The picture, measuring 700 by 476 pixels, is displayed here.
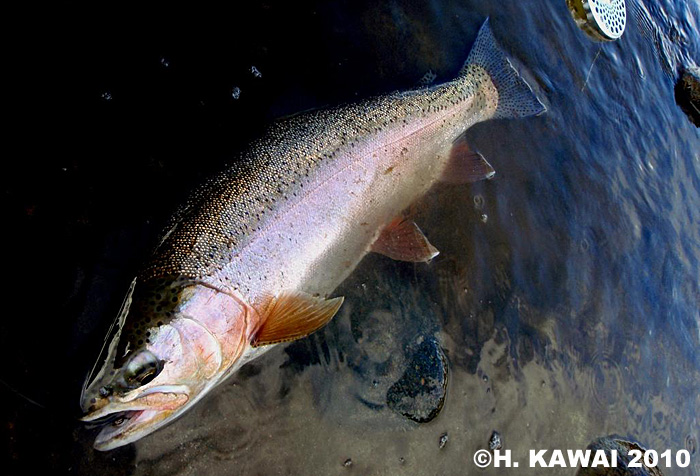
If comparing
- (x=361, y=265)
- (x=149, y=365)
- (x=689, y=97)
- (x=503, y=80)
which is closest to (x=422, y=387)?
(x=361, y=265)

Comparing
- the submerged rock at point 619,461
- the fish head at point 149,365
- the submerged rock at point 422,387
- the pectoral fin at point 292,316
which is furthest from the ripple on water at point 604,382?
the fish head at point 149,365

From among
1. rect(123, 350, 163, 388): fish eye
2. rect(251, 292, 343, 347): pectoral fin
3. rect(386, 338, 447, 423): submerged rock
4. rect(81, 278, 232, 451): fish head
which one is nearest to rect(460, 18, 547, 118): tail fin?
rect(386, 338, 447, 423): submerged rock

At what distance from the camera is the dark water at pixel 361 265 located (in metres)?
2.93

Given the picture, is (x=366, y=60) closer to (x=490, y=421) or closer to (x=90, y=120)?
(x=90, y=120)

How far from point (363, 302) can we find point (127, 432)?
169cm

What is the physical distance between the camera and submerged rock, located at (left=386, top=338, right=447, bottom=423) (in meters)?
3.38

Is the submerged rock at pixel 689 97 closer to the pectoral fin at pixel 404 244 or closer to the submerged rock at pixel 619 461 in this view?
the submerged rock at pixel 619 461

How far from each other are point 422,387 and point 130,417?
6.15 feet

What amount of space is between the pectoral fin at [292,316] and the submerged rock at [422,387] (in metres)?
0.78

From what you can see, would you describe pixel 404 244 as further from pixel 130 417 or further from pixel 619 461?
pixel 619 461

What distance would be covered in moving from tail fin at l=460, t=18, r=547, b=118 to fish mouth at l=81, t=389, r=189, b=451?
11.6ft

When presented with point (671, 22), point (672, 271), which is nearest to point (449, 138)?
point (672, 271)

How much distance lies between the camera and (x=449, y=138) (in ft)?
13.4

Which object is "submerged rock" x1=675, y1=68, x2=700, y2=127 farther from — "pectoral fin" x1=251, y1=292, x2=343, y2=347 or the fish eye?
the fish eye
